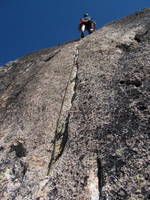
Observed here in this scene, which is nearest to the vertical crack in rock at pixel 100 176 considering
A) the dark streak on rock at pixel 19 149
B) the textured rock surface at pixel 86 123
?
the textured rock surface at pixel 86 123

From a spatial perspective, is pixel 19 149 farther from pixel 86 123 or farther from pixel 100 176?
pixel 100 176

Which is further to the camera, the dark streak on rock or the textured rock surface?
the dark streak on rock

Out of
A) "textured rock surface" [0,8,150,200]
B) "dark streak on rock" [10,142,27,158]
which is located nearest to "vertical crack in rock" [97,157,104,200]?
"textured rock surface" [0,8,150,200]

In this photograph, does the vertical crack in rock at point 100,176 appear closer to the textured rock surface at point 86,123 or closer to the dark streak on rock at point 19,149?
the textured rock surface at point 86,123

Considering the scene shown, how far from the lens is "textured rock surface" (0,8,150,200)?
3.83 meters

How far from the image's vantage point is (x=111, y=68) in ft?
19.0

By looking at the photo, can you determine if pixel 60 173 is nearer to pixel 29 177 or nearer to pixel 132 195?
pixel 29 177

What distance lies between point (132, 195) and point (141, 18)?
18.6ft

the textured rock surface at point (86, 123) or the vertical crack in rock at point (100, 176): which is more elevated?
the textured rock surface at point (86, 123)

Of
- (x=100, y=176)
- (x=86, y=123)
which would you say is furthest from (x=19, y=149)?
(x=100, y=176)

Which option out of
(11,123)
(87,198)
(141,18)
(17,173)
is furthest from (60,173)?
(141,18)

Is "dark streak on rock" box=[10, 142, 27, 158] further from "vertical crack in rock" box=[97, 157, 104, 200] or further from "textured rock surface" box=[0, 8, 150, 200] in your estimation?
"vertical crack in rock" box=[97, 157, 104, 200]

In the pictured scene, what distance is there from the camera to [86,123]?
4832mm

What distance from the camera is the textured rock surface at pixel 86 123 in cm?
383
